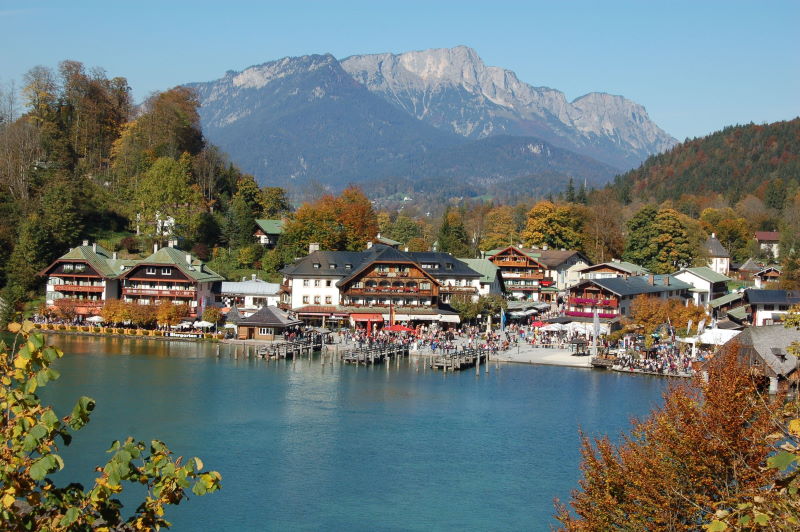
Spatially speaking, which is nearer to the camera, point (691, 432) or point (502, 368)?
point (691, 432)

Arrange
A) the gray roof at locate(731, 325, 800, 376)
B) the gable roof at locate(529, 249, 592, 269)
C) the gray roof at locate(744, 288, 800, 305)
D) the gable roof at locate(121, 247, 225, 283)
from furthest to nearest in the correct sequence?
the gable roof at locate(529, 249, 592, 269) → the gable roof at locate(121, 247, 225, 283) → the gray roof at locate(744, 288, 800, 305) → the gray roof at locate(731, 325, 800, 376)

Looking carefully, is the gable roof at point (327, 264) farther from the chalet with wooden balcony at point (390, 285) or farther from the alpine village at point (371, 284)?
the chalet with wooden balcony at point (390, 285)

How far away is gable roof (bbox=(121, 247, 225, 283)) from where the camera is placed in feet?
202

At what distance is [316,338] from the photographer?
5531 cm

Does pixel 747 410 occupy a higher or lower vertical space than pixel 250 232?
lower

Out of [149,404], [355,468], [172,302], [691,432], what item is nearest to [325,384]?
[149,404]

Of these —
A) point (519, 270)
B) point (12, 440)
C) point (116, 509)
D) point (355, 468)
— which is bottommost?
point (355, 468)

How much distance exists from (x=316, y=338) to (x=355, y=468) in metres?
26.7

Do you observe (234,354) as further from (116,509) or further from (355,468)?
(116,509)

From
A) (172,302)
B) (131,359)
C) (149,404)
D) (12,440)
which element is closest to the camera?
(12,440)

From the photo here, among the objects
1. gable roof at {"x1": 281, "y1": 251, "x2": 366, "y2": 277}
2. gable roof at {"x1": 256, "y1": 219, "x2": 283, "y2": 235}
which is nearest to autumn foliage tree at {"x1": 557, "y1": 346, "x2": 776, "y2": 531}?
gable roof at {"x1": 281, "y1": 251, "x2": 366, "y2": 277}

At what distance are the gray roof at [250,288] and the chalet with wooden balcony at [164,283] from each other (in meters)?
2.59

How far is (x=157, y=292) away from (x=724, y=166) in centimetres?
11439

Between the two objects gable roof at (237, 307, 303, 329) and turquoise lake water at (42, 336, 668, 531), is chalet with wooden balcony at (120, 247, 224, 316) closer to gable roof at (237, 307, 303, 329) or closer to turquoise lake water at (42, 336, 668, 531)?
gable roof at (237, 307, 303, 329)
